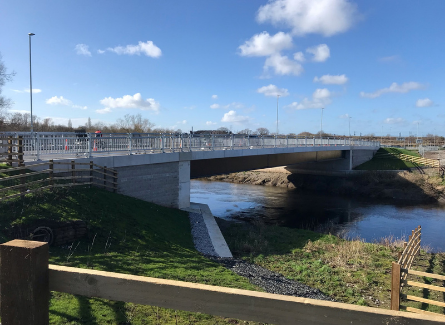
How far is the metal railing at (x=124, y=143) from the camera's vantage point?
14914 mm

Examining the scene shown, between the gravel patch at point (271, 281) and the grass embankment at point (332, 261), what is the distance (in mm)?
529

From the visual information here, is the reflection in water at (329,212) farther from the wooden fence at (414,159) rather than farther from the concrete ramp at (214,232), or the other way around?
the wooden fence at (414,159)

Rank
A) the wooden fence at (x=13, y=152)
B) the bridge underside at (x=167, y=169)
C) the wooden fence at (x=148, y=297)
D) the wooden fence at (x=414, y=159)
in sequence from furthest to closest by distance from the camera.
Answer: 1. the wooden fence at (x=414, y=159)
2. the bridge underside at (x=167, y=169)
3. the wooden fence at (x=13, y=152)
4. the wooden fence at (x=148, y=297)

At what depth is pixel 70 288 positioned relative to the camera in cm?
231

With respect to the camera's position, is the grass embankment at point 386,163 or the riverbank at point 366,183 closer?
the riverbank at point 366,183

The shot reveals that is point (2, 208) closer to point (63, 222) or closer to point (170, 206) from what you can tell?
point (63, 222)

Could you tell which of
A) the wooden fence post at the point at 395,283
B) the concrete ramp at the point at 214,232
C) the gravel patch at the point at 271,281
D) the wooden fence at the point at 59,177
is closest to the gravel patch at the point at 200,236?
the concrete ramp at the point at 214,232

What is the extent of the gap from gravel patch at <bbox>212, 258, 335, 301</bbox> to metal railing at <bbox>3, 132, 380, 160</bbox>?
8.34 m

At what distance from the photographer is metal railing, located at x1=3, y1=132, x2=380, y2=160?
14914 millimetres

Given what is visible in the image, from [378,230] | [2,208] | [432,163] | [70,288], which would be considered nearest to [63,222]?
[2,208]

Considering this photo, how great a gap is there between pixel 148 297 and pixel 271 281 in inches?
322

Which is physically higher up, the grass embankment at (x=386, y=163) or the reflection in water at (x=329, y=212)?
the grass embankment at (x=386, y=163)

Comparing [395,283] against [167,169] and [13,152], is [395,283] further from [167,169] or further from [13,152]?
[167,169]

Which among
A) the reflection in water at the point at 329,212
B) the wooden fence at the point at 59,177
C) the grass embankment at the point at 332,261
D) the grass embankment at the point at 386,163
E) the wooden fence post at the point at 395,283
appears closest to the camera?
the wooden fence post at the point at 395,283
